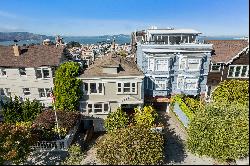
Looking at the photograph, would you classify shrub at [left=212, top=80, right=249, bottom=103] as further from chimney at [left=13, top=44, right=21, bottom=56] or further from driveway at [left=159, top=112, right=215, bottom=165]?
chimney at [left=13, top=44, right=21, bottom=56]

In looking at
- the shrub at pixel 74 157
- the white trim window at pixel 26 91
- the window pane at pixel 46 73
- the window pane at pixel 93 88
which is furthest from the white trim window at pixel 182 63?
the white trim window at pixel 26 91

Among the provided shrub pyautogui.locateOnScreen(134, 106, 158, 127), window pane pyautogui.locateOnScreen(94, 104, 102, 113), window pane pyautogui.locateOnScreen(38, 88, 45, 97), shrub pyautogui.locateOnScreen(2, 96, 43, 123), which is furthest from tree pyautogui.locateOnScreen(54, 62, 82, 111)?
shrub pyautogui.locateOnScreen(134, 106, 158, 127)

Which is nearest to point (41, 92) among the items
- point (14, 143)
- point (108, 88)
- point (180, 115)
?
point (108, 88)

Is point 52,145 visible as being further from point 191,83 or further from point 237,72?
point 237,72

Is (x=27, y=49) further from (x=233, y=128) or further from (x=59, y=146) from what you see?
(x=233, y=128)

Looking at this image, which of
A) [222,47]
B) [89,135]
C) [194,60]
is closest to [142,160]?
[89,135]

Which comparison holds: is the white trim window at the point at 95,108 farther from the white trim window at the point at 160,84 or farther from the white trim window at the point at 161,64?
the white trim window at the point at 161,64
